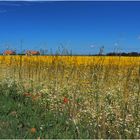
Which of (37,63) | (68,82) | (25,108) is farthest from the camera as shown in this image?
(37,63)

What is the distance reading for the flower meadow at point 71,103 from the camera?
8.14 meters

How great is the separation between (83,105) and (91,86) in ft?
2.28

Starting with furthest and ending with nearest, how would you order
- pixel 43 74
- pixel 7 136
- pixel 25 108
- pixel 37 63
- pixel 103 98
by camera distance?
pixel 37 63 → pixel 43 74 → pixel 25 108 → pixel 103 98 → pixel 7 136

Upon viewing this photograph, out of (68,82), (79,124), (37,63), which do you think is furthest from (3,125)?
(37,63)

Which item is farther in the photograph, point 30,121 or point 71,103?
point 71,103

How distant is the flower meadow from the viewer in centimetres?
814

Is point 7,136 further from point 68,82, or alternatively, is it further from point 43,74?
point 43,74

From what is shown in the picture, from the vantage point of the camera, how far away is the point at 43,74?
13953 mm

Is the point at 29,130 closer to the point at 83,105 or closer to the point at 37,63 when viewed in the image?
the point at 83,105

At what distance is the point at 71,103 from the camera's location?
10094 mm

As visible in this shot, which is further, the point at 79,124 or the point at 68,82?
the point at 68,82

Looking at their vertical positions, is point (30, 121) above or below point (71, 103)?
below

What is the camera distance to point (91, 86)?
10516mm

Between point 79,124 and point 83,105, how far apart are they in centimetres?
138
